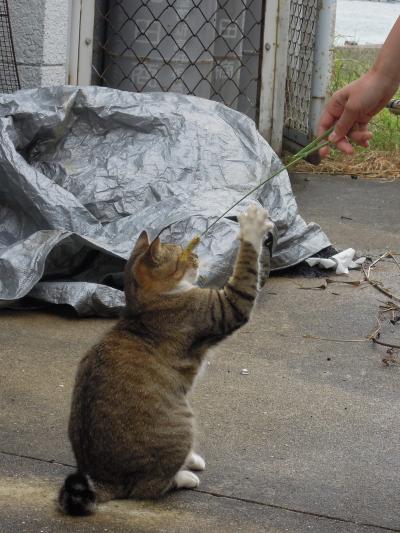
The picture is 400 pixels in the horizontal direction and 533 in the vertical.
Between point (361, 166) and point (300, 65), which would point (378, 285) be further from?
point (300, 65)

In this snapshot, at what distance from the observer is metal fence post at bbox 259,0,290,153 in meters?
7.77

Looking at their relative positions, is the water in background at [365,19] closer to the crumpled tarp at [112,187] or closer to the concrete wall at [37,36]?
the concrete wall at [37,36]

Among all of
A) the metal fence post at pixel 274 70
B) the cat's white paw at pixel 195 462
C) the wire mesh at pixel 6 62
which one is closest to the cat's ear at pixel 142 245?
the cat's white paw at pixel 195 462

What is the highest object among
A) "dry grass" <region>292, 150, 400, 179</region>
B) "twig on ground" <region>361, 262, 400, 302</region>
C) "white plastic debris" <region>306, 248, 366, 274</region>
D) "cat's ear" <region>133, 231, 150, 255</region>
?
"cat's ear" <region>133, 231, 150, 255</region>

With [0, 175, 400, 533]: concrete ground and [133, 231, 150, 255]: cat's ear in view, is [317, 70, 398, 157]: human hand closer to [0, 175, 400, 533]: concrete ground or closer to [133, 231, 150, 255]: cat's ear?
[133, 231, 150, 255]: cat's ear

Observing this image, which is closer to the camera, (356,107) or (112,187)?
(356,107)

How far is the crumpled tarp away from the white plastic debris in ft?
0.24

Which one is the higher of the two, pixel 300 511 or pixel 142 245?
pixel 142 245

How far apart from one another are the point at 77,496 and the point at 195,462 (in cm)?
51

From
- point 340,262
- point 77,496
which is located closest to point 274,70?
point 340,262

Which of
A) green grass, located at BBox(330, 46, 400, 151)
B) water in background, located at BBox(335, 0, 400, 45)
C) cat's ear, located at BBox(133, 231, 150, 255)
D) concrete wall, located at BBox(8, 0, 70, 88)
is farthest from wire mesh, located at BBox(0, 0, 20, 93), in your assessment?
water in background, located at BBox(335, 0, 400, 45)

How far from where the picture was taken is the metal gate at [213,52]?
286 inches

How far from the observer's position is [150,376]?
3244mm

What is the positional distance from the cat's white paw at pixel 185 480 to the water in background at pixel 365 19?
35.1 feet
